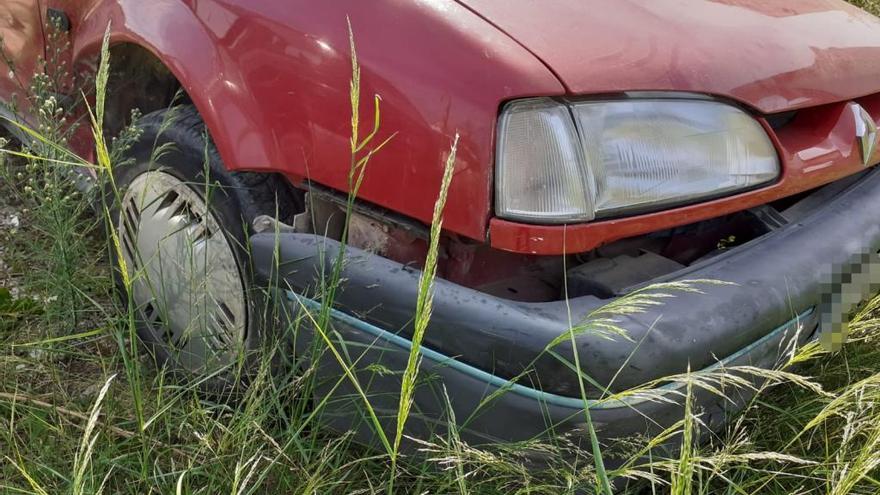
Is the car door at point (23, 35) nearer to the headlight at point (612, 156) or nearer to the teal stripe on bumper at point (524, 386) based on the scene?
the teal stripe on bumper at point (524, 386)

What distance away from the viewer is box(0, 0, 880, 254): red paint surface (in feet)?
4.37

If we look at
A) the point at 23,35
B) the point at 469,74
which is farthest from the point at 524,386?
the point at 23,35

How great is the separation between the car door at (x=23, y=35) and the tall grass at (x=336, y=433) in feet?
2.71

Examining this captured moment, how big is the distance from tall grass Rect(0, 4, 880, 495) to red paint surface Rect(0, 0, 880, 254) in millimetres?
75

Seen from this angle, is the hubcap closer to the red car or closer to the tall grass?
the red car

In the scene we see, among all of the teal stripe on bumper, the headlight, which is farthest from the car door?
the headlight

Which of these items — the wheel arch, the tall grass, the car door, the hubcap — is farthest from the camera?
the car door

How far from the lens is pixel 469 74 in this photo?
133 centimetres

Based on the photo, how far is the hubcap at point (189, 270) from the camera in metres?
1.71

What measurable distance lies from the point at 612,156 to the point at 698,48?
339mm

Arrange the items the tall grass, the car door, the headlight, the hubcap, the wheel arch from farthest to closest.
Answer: the car door < the hubcap < the wheel arch < the headlight < the tall grass

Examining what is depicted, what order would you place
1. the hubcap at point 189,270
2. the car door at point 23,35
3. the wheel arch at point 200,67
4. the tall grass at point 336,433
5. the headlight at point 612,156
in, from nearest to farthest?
the tall grass at point 336,433 → the headlight at point 612,156 → the wheel arch at point 200,67 → the hubcap at point 189,270 → the car door at point 23,35

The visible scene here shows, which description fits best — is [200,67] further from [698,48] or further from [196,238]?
[698,48]

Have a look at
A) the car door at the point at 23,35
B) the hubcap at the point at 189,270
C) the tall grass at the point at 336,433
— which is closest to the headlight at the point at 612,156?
the tall grass at the point at 336,433
